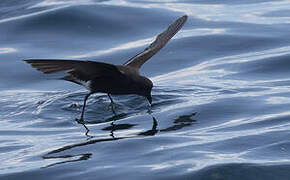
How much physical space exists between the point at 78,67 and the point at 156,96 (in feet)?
5.24

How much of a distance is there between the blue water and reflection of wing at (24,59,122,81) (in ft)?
1.43

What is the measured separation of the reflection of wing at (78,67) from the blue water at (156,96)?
436 mm

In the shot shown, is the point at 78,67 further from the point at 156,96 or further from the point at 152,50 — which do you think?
the point at 152,50

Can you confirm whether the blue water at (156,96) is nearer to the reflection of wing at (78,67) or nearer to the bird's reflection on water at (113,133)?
the bird's reflection on water at (113,133)

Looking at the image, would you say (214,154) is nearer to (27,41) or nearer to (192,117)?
(192,117)

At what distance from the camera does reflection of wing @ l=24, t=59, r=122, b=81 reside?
7.17 metres

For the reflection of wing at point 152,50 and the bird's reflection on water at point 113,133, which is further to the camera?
the reflection of wing at point 152,50

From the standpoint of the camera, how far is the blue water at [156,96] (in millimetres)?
6043

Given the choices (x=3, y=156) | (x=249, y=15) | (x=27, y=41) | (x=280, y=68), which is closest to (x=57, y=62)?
(x=3, y=156)

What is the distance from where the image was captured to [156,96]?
903 cm

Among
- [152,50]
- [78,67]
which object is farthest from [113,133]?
[152,50]

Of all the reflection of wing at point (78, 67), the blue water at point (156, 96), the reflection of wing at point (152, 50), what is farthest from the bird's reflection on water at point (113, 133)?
the reflection of wing at point (152, 50)

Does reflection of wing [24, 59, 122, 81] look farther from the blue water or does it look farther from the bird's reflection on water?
the bird's reflection on water

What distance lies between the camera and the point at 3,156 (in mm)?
6684
